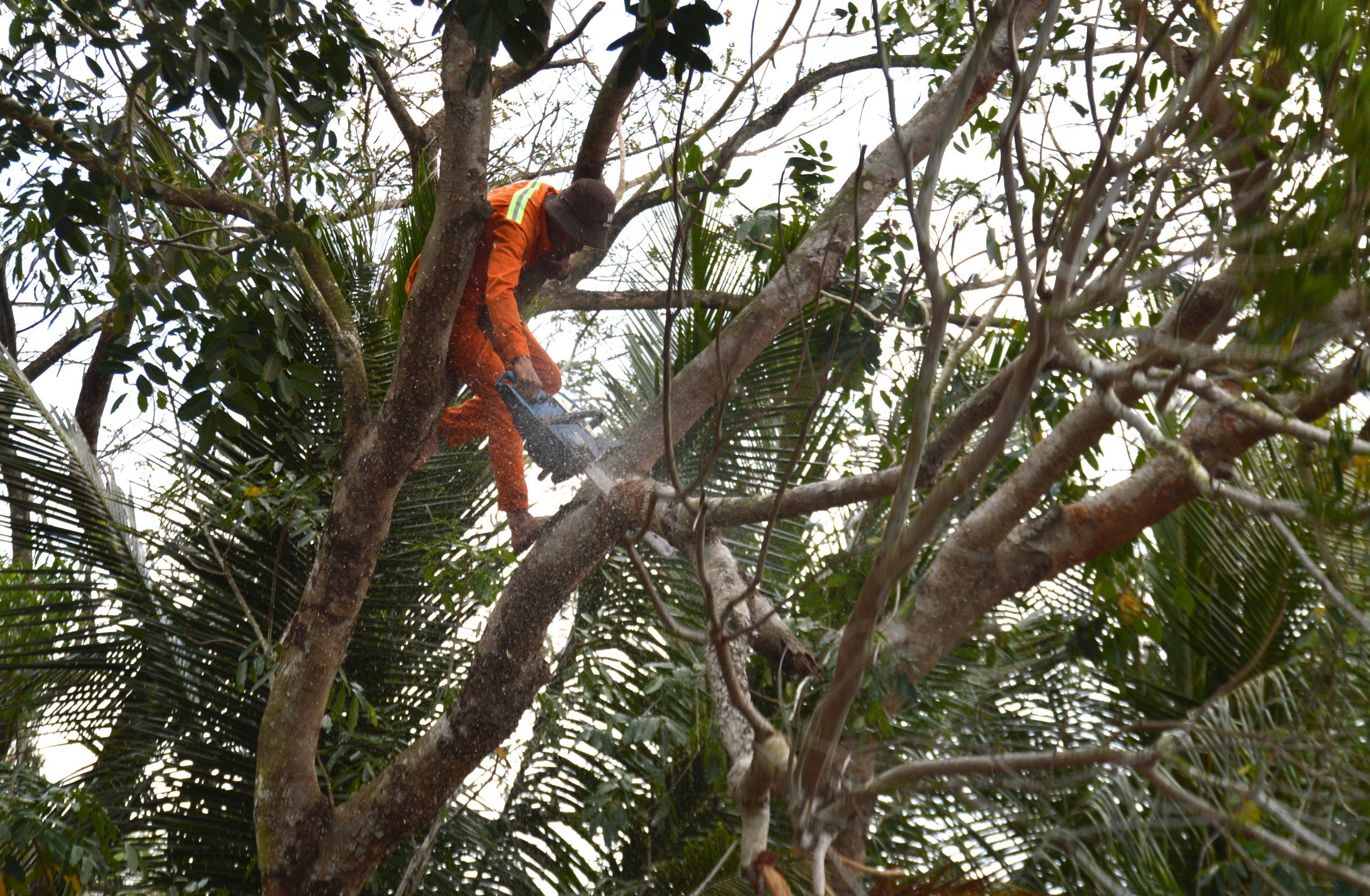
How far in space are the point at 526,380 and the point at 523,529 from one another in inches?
23.2

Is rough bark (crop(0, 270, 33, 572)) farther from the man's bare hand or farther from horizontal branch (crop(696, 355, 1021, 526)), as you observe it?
horizontal branch (crop(696, 355, 1021, 526))

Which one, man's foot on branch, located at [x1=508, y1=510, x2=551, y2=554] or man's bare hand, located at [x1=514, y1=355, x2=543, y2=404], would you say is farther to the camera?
man's foot on branch, located at [x1=508, y1=510, x2=551, y2=554]

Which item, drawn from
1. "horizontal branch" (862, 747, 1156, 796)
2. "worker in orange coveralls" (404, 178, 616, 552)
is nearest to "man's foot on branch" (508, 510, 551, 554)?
"worker in orange coveralls" (404, 178, 616, 552)

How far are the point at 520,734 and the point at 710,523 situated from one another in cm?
235

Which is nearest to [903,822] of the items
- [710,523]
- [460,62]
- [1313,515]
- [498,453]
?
[710,523]

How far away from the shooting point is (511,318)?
327cm

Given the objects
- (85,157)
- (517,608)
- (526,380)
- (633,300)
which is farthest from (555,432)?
(633,300)

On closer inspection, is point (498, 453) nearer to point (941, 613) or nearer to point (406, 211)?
point (406, 211)

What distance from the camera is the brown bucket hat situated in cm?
338

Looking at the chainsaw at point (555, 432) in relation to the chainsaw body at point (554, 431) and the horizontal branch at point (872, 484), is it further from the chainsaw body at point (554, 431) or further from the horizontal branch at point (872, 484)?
the horizontal branch at point (872, 484)

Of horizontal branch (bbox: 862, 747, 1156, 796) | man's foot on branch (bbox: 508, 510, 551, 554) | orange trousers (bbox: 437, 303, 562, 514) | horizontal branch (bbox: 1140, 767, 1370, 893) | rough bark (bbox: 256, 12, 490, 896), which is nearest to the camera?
horizontal branch (bbox: 1140, 767, 1370, 893)

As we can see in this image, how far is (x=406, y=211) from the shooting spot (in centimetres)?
399

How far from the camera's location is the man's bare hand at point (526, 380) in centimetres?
334

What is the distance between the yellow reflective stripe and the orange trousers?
1.13ft
